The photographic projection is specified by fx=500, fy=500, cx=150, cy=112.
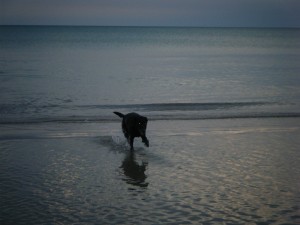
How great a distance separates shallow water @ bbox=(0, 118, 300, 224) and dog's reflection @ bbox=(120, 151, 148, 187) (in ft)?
0.07

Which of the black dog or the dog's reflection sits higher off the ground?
the black dog

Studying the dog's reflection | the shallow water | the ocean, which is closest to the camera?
the shallow water

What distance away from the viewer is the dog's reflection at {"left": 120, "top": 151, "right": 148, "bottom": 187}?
9.90 m

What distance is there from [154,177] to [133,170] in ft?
2.81

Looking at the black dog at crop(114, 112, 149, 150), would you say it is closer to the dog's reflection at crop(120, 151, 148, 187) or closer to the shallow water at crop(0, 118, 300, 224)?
the shallow water at crop(0, 118, 300, 224)

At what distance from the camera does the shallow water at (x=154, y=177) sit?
7.97 metres

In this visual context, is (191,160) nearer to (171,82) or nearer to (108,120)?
(108,120)

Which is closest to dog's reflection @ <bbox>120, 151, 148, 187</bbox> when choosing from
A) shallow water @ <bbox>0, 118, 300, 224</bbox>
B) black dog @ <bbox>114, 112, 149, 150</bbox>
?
shallow water @ <bbox>0, 118, 300, 224</bbox>

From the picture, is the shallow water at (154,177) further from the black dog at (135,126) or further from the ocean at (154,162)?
the black dog at (135,126)

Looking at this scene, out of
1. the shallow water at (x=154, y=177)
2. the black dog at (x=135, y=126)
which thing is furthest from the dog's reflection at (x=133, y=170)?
the black dog at (x=135, y=126)

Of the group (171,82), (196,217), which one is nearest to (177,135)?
(196,217)

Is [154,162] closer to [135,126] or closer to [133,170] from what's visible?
[133,170]

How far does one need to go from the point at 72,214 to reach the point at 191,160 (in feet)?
13.9

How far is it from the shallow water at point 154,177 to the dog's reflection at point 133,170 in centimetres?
2
